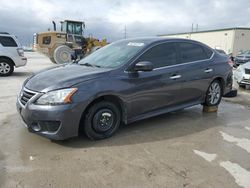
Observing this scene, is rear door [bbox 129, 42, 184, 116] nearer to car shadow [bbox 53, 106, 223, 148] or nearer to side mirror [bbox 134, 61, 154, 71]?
side mirror [bbox 134, 61, 154, 71]

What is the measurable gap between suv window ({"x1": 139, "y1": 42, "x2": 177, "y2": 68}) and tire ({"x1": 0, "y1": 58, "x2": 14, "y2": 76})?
28.1 ft

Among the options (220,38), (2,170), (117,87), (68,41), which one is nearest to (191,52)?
(117,87)

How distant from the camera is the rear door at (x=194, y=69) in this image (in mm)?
5113

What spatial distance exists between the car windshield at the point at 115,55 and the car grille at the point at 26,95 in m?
1.22

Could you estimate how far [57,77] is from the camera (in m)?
3.97

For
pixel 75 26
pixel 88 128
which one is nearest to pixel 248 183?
pixel 88 128

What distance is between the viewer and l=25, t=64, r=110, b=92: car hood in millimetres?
3733

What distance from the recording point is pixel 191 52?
5387 millimetres

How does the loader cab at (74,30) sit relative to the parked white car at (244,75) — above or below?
above

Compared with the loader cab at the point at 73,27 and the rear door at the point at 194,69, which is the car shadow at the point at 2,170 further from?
the loader cab at the point at 73,27

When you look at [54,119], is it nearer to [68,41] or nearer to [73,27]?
[68,41]

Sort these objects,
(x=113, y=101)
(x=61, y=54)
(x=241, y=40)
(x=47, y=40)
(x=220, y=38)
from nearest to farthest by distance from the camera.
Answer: (x=113, y=101)
(x=61, y=54)
(x=47, y=40)
(x=241, y=40)
(x=220, y=38)

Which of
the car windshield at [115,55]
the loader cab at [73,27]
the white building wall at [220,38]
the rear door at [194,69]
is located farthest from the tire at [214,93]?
the white building wall at [220,38]

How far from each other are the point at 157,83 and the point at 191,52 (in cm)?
131
